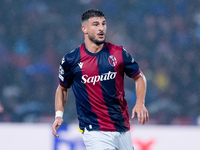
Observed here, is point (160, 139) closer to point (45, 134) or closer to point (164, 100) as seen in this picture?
point (45, 134)

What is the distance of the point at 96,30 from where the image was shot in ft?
12.0

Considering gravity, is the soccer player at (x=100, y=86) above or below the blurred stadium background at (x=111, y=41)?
below

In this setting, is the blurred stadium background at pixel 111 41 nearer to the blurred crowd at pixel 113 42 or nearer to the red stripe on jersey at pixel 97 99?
the blurred crowd at pixel 113 42

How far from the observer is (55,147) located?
223 inches

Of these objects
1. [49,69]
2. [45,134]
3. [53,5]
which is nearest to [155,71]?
[49,69]

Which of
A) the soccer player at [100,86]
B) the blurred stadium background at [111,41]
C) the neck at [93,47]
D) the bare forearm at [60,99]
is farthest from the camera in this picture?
the blurred stadium background at [111,41]

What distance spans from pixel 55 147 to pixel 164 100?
3.08m

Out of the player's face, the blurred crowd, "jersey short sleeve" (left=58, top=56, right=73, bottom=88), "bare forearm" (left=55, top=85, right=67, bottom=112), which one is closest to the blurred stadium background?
the blurred crowd

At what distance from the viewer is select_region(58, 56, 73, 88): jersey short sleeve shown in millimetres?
3709

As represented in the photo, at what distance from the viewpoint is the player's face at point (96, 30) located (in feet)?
11.9

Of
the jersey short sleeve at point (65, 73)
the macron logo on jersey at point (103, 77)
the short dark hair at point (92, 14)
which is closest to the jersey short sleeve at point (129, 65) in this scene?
the macron logo on jersey at point (103, 77)

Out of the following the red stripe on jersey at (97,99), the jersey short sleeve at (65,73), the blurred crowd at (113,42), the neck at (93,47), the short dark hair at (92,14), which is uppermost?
the blurred crowd at (113,42)

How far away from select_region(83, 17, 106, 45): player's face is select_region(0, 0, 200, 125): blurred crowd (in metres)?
4.30

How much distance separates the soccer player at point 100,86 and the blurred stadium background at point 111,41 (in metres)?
4.12
